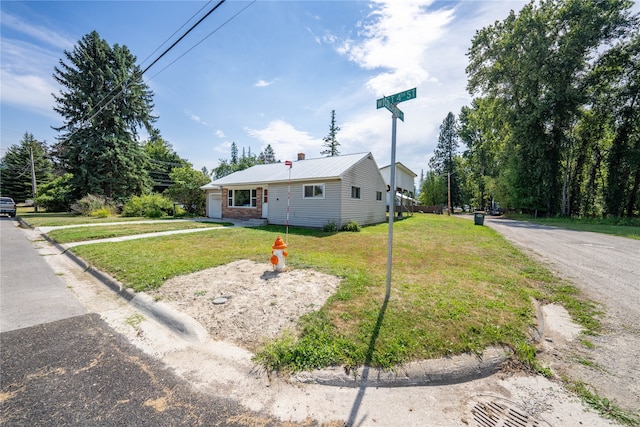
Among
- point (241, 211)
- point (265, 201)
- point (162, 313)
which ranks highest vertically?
point (265, 201)

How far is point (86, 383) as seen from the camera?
220 cm

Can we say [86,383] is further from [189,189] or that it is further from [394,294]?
[189,189]

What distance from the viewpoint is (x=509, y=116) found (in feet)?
73.0

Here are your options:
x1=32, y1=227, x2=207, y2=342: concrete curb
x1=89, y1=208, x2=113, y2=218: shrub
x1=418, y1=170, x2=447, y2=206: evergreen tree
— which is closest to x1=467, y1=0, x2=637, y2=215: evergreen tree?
x1=418, y1=170, x2=447, y2=206: evergreen tree

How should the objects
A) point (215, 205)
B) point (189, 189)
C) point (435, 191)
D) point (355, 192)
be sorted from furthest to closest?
point (435, 191) → point (189, 189) → point (215, 205) → point (355, 192)

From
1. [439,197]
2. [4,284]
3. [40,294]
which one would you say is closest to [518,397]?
[40,294]

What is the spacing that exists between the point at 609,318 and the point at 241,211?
1673 centimetres

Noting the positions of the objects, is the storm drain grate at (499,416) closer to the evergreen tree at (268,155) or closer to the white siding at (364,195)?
the white siding at (364,195)

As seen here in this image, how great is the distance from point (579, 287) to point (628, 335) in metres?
2.06

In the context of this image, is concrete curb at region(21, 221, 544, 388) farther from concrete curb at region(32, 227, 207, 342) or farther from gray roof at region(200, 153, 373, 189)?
gray roof at region(200, 153, 373, 189)

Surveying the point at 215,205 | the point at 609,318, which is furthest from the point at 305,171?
the point at 609,318

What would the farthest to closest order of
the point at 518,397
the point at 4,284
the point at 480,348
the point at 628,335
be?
the point at 4,284, the point at 628,335, the point at 480,348, the point at 518,397

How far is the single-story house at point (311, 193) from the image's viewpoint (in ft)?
41.2

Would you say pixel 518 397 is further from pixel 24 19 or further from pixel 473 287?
pixel 24 19
